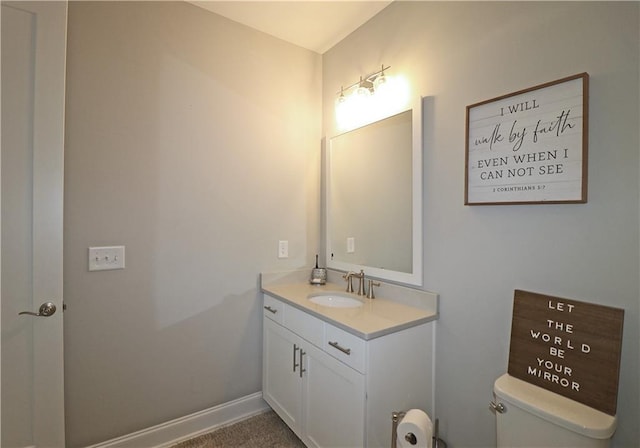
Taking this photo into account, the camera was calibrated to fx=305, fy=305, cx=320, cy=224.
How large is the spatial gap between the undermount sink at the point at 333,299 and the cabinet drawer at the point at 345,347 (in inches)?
16.6

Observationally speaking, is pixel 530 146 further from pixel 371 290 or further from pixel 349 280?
pixel 349 280

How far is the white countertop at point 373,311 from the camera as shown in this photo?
132cm

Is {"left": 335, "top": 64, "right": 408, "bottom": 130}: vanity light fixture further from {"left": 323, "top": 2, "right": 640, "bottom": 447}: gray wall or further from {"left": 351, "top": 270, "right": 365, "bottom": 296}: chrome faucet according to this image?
{"left": 351, "top": 270, "right": 365, "bottom": 296}: chrome faucet

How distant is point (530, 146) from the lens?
1.20m

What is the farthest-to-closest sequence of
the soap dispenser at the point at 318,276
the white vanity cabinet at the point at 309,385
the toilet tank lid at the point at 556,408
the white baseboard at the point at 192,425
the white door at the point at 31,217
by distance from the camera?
the soap dispenser at the point at 318,276
the white baseboard at the point at 192,425
the white vanity cabinet at the point at 309,385
the white door at the point at 31,217
the toilet tank lid at the point at 556,408

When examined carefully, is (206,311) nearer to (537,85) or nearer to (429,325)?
(429,325)

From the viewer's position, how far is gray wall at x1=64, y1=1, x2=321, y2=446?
1534 millimetres

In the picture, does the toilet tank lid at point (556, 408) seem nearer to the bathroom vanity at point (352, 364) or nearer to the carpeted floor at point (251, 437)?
the bathroom vanity at point (352, 364)

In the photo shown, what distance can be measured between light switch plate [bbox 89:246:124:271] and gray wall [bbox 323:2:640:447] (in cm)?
161

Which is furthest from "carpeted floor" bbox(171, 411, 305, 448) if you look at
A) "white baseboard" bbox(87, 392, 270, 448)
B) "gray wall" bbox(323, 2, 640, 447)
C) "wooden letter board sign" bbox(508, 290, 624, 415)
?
"wooden letter board sign" bbox(508, 290, 624, 415)

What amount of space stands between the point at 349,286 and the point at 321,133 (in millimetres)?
1175

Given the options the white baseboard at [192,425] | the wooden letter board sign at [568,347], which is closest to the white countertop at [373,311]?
the wooden letter board sign at [568,347]

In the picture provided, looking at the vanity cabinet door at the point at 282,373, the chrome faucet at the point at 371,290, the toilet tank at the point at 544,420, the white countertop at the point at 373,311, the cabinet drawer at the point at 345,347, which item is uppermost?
the chrome faucet at the point at 371,290

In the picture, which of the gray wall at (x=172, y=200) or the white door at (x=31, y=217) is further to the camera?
the gray wall at (x=172, y=200)
